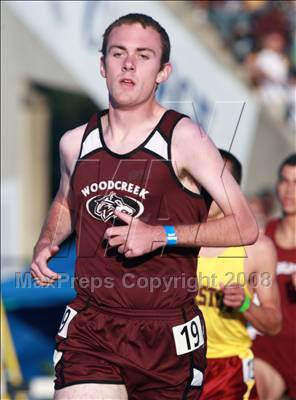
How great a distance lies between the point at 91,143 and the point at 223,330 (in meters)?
1.68

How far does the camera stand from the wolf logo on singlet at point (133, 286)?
432cm

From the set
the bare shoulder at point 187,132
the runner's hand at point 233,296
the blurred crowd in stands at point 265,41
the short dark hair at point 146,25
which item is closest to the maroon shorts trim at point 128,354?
the runner's hand at point 233,296

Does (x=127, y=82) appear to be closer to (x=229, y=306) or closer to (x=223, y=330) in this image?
(x=229, y=306)

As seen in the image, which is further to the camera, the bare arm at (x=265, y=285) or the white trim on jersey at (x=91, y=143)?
the bare arm at (x=265, y=285)

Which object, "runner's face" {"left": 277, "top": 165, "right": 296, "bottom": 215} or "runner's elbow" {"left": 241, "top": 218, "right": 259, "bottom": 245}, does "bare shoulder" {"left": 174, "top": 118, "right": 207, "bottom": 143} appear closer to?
"runner's elbow" {"left": 241, "top": 218, "right": 259, "bottom": 245}

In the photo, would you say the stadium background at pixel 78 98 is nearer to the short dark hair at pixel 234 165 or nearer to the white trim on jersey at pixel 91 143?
the short dark hair at pixel 234 165

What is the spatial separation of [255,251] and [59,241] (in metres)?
1.27

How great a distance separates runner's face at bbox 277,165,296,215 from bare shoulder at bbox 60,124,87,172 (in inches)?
92.1

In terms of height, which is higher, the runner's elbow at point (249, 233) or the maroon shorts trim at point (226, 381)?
the runner's elbow at point (249, 233)

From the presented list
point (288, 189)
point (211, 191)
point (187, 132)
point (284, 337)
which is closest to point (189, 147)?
point (187, 132)

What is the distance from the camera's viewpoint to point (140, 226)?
13.8 feet

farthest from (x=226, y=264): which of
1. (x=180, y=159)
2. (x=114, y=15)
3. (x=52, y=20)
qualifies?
(x=52, y=20)

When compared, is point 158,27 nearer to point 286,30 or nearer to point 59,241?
point 59,241

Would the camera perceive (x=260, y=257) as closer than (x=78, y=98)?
Yes
